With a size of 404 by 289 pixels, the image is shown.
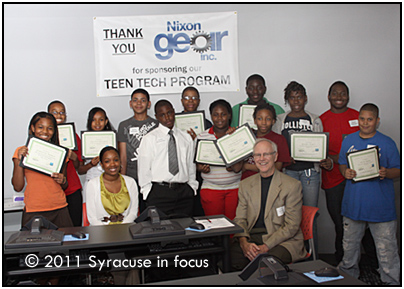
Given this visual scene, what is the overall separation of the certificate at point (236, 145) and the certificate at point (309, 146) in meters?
0.59

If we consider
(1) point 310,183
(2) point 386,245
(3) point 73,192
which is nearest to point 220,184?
(1) point 310,183

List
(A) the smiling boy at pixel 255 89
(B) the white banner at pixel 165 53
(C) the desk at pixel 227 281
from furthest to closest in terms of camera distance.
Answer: (B) the white banner at pixel 165 53 < (A) the smiling boy at pixel 255 89 < (C) the desk at pixel 227 281

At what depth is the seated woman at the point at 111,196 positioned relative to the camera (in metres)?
3.31

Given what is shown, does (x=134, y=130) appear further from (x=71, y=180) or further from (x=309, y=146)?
(x=309, y=146)

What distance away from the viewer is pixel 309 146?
397 cm

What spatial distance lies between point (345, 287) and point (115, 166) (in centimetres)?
233

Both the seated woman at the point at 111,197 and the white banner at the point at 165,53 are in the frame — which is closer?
the seated woman at the point at 111,197

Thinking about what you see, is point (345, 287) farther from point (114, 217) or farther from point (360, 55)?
point (360, 55)

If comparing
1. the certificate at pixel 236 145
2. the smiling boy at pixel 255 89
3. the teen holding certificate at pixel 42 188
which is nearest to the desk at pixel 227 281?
the teen holding certificate at pixel 42 188

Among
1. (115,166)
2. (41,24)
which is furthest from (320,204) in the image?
(41,24)

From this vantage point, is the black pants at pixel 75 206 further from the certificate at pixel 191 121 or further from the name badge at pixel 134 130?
the certificate at pixel 191 121

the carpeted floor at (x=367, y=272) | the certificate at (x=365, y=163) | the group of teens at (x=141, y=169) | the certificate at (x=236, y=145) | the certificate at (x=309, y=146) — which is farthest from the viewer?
the certificate at (x=309, y=146)

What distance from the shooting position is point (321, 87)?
5484 mm

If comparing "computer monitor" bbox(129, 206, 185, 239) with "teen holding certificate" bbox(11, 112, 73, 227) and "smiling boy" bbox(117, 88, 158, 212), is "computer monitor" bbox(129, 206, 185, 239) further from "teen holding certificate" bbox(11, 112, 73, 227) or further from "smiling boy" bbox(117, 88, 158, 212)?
"smiling boy" bbox(117, 88, 158, 212)
